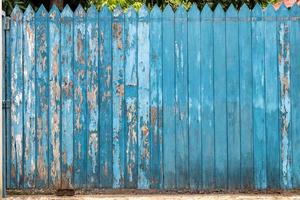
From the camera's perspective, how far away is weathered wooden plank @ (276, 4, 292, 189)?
5723 millimetres

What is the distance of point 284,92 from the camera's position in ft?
18.8

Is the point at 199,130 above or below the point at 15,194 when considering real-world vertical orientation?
above

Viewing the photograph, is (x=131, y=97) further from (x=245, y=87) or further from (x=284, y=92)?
(x=284, y=92)

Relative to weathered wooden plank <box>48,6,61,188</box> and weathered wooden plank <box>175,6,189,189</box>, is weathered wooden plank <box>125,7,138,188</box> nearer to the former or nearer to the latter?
weathered wooden plank <box>175,6,189,189</box>

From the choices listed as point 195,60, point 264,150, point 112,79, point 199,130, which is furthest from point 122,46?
point 264,150

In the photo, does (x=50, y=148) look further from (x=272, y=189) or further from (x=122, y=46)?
(x=272, y=189)

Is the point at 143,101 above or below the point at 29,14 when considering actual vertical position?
below

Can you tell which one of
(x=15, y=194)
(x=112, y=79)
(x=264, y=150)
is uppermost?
(x=112, y=79)

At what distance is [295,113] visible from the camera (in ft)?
18.8

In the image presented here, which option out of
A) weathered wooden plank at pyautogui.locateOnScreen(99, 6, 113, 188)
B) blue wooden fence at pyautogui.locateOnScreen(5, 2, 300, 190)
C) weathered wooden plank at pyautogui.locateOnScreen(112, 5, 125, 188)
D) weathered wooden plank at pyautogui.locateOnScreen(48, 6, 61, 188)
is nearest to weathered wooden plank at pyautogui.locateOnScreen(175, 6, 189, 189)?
blue wooden fence at pyautogui.locateOnScreen(5, 2, 300, 190)

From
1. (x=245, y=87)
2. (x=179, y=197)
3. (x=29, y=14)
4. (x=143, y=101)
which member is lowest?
(x=179, y=197)

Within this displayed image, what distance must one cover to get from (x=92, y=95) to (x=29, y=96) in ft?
2.02

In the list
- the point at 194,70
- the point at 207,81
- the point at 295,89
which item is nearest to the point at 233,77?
the point at 207,81

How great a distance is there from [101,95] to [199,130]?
1.02 m
